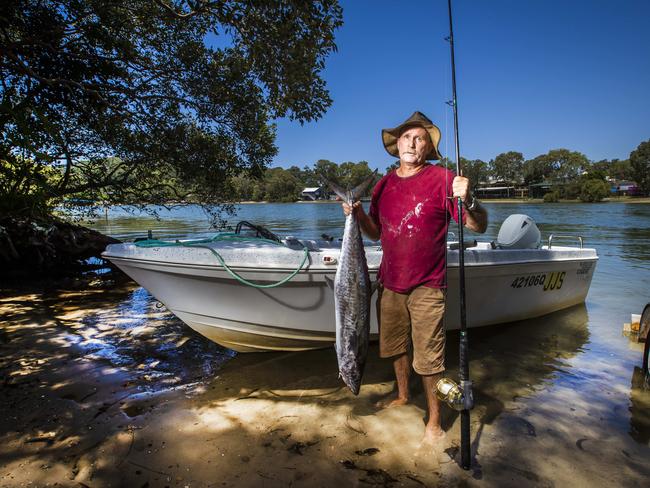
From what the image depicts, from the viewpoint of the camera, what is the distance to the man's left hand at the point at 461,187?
252 centimetres

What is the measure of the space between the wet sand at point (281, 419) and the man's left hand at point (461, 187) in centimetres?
189

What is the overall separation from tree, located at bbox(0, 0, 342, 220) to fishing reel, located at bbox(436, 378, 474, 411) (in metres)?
4.69

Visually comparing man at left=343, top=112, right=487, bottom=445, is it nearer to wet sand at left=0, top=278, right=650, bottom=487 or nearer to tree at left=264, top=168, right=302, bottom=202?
wet sand at left=0, top=278, right=650, bottom=487

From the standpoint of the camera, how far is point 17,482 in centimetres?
248

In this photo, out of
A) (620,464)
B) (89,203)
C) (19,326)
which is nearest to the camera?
(620,464)

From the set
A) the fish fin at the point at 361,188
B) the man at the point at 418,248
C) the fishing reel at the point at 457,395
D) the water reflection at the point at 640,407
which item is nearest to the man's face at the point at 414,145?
the man at the point at 418,248

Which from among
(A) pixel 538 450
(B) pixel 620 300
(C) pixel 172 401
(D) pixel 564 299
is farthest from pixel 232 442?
(B) pixel 620 300

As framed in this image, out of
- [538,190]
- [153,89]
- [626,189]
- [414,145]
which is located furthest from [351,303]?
[538,190]

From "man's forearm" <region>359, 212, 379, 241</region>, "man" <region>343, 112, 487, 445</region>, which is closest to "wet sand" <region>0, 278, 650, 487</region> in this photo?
"man" <region>343, 112, 487, 445</region>

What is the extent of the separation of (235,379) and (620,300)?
316 inches

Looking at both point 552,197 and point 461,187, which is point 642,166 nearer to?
point 552,197

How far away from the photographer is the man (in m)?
2.87

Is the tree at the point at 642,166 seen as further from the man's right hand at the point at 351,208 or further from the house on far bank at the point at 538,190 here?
the man's right hand at the point at 351,208

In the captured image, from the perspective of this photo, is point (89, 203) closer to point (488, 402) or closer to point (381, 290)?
point (381, 290)
